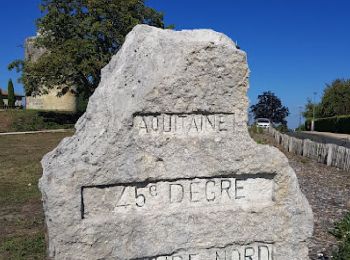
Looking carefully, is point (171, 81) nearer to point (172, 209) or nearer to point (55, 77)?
point (172, 209)

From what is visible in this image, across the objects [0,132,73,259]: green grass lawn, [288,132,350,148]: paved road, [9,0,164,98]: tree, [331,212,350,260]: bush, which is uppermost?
[9,0,164,98]: tree

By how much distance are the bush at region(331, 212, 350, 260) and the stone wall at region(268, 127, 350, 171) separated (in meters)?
7.41

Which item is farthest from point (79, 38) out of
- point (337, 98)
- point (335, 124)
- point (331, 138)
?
point (337, 98)

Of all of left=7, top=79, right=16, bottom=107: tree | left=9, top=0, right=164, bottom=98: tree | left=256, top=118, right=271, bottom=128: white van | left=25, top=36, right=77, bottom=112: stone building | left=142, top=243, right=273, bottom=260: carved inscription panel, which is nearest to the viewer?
left=142, top=243, right=273, bottom=260: carved inscription panel

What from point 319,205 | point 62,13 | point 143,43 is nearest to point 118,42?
point 62,13

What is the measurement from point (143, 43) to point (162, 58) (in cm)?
24

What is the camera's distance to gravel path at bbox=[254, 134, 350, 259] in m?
6.51

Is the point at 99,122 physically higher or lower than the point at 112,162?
higher

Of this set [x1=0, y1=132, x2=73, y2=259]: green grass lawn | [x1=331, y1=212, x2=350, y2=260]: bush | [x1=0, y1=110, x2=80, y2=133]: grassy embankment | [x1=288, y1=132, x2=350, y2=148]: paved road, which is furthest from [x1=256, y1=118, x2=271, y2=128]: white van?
[x1=331, y1=212, x2=350, y2=260]: bush

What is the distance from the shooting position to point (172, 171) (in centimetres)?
360

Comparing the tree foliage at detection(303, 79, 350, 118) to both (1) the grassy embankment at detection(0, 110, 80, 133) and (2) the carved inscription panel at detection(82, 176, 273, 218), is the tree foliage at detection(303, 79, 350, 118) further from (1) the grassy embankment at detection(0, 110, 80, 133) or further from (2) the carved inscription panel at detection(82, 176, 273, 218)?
(2) the carved inscription panel at detection(82, 176, 273, 218)

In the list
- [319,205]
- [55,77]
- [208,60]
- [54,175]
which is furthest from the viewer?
[55,77]

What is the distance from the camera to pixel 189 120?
11.9 ft

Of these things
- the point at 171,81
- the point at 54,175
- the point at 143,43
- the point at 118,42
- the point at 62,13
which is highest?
the point at 62,13
